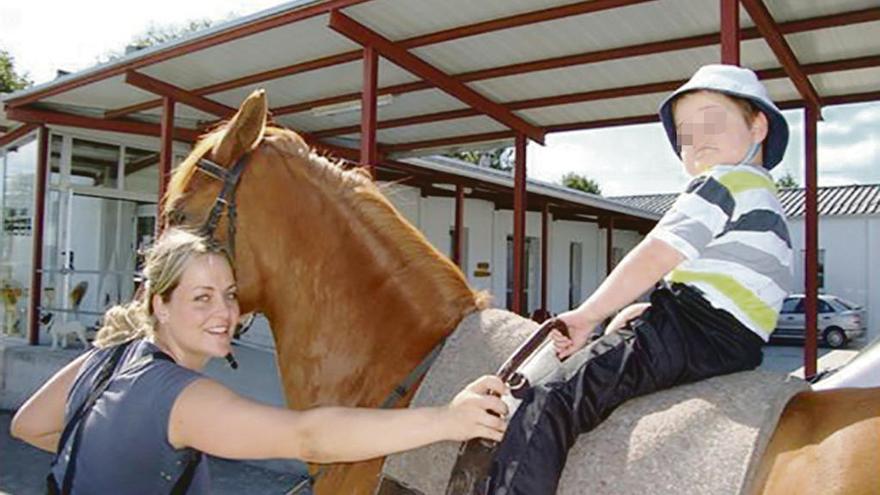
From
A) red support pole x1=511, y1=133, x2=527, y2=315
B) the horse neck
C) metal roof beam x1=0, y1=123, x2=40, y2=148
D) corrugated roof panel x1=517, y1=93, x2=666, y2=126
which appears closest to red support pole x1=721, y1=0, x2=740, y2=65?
corrugated roof panel x1=517, y1=93, x2=666, y2=126

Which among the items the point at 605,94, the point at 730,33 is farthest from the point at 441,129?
the point at 730,33

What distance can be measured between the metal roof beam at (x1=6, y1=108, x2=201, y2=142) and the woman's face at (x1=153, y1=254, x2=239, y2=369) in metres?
9.29

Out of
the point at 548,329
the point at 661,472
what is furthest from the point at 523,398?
the point at 661,472

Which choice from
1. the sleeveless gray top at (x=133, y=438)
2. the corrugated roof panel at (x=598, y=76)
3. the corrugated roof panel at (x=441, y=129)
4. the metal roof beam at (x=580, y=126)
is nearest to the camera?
the sleeveless gray top at (x=133, y=438)

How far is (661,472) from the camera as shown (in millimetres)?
1460

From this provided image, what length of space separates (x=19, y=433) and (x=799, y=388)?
210 centimetres

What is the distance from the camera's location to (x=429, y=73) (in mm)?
7402

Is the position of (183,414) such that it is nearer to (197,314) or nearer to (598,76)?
(197,314)

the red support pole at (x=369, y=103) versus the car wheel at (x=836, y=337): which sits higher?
the red support pole at (x=369, y=103)

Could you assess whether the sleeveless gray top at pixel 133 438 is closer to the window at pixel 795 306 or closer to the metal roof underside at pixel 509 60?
the metal roof underside at pixel 509 60

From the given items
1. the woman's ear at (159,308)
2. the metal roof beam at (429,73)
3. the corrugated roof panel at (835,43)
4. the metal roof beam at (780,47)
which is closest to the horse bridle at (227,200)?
the woman's ear at (159,308)

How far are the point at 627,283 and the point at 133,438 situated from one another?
1237mm

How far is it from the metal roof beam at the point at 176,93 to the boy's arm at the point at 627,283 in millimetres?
7548

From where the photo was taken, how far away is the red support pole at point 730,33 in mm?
4797
